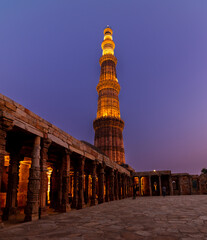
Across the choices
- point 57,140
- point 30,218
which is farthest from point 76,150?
point 30,218

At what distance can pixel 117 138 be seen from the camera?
161ft

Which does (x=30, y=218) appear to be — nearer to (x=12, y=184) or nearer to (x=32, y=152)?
(x=32, y=152)

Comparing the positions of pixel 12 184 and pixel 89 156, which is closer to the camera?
pixel 12 184

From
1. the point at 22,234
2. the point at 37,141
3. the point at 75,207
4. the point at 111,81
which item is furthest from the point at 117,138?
the point at 22,234

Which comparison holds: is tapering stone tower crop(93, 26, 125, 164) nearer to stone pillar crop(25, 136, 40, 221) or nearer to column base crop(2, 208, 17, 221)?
column base crop(2, 208, 17, 221)

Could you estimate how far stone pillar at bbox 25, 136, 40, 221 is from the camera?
25.8 feet

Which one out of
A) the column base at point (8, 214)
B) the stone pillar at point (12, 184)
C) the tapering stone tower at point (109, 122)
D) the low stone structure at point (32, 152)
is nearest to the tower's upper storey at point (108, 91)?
the tapering stone tower at point (109, 122)

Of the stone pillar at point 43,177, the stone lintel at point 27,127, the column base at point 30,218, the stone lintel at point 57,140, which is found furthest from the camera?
the stone lintel at point 57,140

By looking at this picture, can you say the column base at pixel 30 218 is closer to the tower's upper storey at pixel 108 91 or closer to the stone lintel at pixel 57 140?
the stone lintel at pixel 57 140

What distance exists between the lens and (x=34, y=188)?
27.5 feet

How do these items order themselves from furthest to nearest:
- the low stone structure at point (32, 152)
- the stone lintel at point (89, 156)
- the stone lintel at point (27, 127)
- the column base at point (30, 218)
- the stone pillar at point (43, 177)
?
the stone lintel at point (89, 156)
the stone pillar at point (43, 177)
the column base at point (30, 218)
the stone lintel at point (27, 127)
the low stone structure at point (32, 152)

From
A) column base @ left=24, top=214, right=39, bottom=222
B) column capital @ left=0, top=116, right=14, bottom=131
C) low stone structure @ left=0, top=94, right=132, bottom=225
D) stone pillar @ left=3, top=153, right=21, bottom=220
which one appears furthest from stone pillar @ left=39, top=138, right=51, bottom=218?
column capital @ left=0, top=116, right=14, bottom=131

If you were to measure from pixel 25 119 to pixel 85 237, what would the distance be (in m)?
4.98

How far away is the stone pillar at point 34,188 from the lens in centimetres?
786
